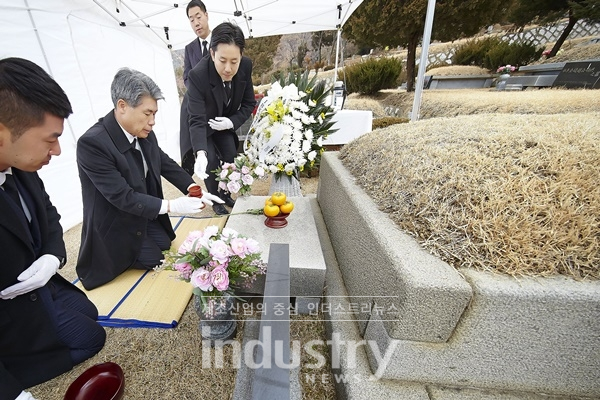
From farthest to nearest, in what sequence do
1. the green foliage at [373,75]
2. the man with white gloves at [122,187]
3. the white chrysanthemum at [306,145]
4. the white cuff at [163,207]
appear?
the green foliage at [373,75], the white chrysanthemum at [306,145], the white cuff at [163,207], the man with white gloves at [122,187]

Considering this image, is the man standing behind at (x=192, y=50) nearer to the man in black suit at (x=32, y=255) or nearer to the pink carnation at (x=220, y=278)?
the man in black suit at (x=32, y=255)

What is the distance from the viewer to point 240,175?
2467mm

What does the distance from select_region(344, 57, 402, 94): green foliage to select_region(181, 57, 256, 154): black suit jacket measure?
8.48 metres

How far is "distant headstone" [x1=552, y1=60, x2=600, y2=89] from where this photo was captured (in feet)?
21.2

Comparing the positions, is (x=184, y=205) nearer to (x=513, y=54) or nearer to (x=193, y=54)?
(x=193, y=54)

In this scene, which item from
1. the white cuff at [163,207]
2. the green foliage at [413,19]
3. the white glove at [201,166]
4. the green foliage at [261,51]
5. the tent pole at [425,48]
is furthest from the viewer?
the green foliage at [261,51]

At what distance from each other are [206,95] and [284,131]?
1.09 m

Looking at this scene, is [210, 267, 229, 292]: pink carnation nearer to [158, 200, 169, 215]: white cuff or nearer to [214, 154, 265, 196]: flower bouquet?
[158, 200, 169, 215]: white cuff

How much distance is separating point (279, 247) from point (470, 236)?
0.86 metres

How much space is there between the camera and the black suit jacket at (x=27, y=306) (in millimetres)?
1193

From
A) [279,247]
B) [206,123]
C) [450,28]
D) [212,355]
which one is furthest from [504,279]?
[450,28]

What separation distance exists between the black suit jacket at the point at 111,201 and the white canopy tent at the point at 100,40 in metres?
1.66

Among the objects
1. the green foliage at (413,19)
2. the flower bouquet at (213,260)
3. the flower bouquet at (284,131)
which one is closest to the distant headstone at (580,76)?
the green foliage at (413,19)

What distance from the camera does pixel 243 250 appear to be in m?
1.25
